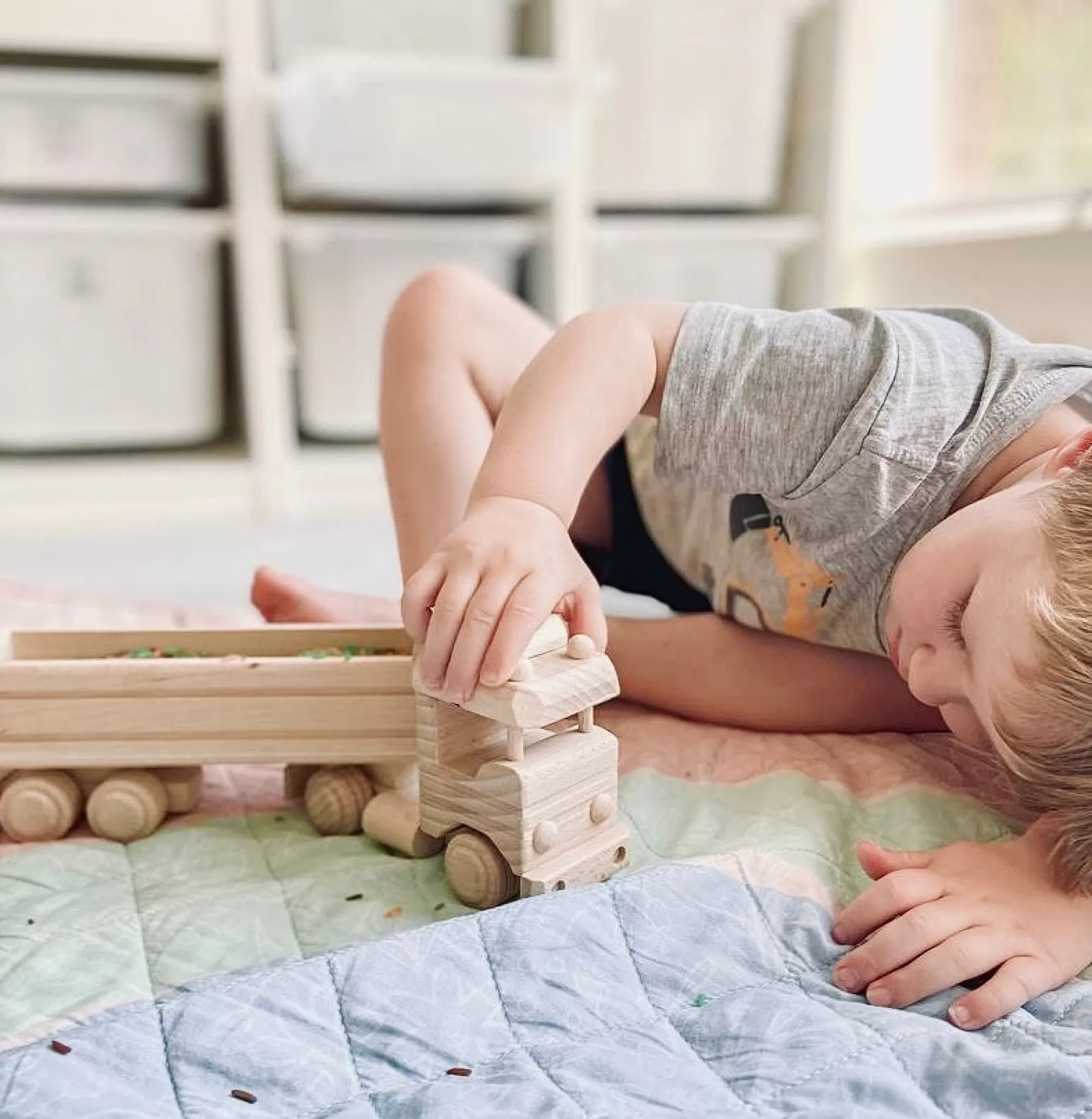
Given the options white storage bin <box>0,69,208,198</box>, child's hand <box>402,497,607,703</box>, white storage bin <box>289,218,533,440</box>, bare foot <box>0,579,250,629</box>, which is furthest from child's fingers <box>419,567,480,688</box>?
white storage bin <box>0,69,208,198</box>

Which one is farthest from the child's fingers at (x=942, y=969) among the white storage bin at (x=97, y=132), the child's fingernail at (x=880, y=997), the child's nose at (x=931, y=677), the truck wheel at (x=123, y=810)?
the white storage bin at (x=97, y=132)

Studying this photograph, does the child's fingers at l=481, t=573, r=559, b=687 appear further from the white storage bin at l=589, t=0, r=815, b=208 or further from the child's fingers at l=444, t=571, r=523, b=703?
the white storage bin at l=589, t=0, r=815, b=208

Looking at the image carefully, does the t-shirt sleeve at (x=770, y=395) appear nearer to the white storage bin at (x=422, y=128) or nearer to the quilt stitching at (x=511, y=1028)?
the quilt stitching at (x=511, y=1028)

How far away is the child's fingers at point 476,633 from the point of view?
56cm

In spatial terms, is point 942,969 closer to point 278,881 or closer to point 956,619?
point 956,619

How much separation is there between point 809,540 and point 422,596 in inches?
12.0

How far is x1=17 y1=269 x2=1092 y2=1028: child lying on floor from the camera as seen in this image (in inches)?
21.2

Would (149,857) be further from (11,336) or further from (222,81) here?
(222,81)

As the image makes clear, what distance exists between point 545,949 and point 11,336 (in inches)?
58.3

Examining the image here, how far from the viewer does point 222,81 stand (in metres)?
1.74


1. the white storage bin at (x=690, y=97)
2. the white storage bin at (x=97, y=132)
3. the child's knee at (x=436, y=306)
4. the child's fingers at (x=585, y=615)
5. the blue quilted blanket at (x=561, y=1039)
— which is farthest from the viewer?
the white storage bin at (x=690, y=97)

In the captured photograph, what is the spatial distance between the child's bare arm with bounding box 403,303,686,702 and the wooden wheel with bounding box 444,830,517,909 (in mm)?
74

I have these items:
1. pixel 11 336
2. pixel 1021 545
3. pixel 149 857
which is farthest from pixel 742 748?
pixel 11 336

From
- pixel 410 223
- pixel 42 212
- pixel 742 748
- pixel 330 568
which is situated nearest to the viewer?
pixel 742 748
